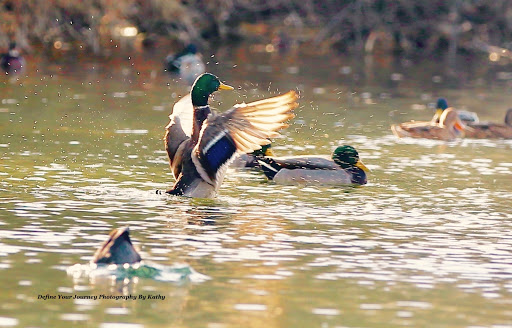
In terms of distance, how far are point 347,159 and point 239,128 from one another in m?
2.89

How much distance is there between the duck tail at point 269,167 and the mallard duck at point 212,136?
1.78 metres

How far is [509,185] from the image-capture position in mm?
14047

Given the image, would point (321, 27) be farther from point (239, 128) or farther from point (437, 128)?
point (239, 128)

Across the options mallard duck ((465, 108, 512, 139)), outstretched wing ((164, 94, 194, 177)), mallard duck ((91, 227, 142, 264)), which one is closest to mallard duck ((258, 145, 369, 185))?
outstretched wing ((164, 94, 194, 177))

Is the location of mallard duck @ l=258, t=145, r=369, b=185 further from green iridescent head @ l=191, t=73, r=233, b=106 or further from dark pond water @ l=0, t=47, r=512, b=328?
A: green iridescent head @ l=191, t=73, r=233, b=106

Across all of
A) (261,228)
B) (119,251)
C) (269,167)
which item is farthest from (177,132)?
(119,251)

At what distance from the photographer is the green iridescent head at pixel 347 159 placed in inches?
564

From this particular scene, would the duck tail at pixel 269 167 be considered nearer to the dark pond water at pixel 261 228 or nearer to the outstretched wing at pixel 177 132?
the dark pond water at pixel 261 228

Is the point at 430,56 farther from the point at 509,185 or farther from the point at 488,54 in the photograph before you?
the point at 509,185

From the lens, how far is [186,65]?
30.2m

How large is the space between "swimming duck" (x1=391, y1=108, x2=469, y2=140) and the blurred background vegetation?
15.4 metres

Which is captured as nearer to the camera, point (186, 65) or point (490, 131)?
point (490, 131)

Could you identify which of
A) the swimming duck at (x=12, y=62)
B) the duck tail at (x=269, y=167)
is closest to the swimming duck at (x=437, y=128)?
the duck tail at (x=269, y=167)

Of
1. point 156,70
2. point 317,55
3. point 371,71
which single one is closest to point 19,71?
point 156,70
